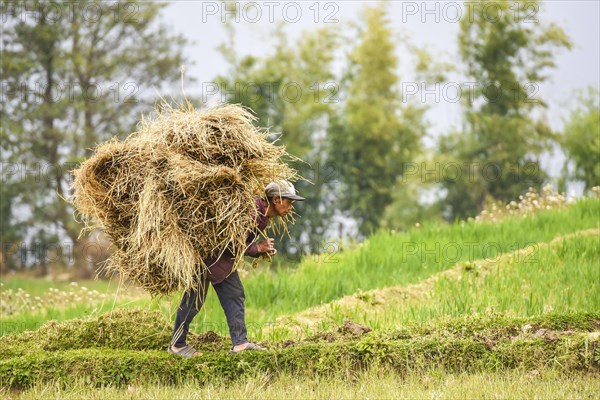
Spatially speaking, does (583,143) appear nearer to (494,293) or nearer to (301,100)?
(301,100)

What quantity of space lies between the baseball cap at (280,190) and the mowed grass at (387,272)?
8.12 ft

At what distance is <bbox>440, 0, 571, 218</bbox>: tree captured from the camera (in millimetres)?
32000

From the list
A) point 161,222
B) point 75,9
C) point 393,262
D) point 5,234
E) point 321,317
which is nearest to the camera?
point 161,222

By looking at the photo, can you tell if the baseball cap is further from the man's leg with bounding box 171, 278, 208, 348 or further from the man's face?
the man's leg with bounding box 171, 278, 208, 348

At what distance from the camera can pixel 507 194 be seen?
32031 mm

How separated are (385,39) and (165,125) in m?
26.2

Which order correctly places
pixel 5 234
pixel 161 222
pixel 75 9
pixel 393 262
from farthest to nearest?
1. pixel 75 9
2. pixel 5 234
3. pixel 393 262
4. pixel 161 222

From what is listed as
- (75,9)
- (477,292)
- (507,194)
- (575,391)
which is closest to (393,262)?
(477,292)

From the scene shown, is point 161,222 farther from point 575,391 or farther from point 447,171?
point 447,171

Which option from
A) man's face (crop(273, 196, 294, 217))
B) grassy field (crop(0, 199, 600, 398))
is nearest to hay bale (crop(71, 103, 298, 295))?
man's face (crop(273, 196, 294, 217))

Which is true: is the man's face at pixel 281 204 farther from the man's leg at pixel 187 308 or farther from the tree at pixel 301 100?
the tree at pixel 301 100

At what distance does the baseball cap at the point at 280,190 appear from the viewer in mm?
8289

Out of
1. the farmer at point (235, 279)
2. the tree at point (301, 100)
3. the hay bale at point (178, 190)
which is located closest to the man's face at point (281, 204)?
the farmer at point (235, 279)

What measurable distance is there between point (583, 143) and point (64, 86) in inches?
729
